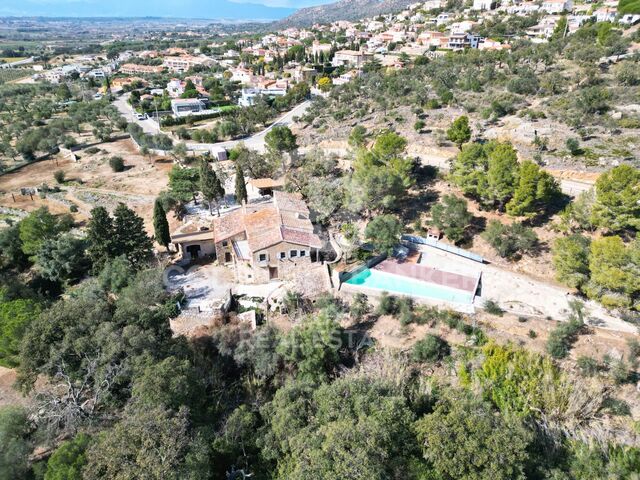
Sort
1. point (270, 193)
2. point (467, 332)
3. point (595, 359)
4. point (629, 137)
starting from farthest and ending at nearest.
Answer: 1. point (270, 193)
2. point (629, 137)
3. point (467, 332)
4. point (595, 359)

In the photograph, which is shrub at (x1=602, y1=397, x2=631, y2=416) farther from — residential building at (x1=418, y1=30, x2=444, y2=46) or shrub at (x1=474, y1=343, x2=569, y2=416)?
residential building at (x1=418, y1=30, x2=444, y2=46)

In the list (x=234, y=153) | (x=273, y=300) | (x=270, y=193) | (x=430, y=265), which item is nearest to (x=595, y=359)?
(x=430, y=265)

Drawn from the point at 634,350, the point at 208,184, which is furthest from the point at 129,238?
the point at 634,350

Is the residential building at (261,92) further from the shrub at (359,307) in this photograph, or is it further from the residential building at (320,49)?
the shrub at (359,307)

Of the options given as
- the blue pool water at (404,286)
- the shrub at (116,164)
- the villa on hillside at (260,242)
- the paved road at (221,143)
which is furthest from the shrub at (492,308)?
the shrub at (116,164)

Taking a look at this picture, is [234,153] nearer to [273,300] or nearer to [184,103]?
[273,300]

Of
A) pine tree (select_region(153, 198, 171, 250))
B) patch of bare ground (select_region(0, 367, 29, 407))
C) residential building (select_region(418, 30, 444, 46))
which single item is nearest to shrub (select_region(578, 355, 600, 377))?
pine tree (select_region(153, 198, 171, 250))
